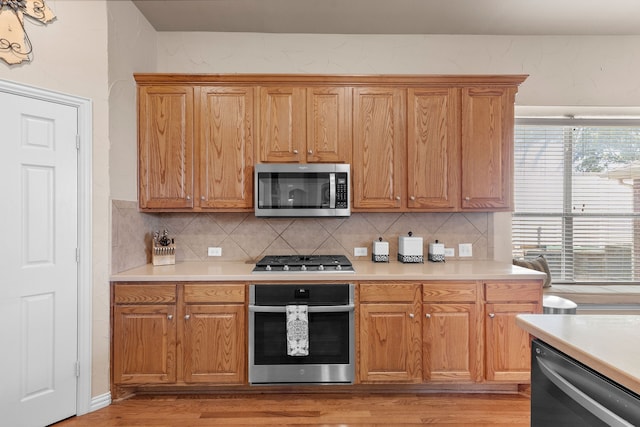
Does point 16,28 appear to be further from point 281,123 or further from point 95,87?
point 281,123

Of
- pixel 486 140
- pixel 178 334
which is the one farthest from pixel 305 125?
pixel 178 334

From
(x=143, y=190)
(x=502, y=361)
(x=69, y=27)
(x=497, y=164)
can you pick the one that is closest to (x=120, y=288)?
(x=143, y=190)

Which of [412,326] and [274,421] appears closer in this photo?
[274,421]

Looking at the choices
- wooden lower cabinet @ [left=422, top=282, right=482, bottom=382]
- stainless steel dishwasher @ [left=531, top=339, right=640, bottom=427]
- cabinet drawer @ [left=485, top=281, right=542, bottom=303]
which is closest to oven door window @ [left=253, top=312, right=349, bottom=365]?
wooden lower cabinet @ [left=422, top=282, right=482, bottom=382]

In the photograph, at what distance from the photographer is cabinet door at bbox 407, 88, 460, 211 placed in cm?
292

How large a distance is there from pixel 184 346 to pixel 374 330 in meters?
1.34

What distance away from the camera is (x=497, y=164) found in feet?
9.58

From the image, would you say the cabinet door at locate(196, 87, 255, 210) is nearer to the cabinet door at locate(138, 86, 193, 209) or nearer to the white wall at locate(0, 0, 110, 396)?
the cabinet door at locate(138, 86, 193, 209)

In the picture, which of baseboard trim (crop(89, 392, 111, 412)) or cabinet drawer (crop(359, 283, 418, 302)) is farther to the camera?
cabinet drawer (crop(359, 283, 418, 302))

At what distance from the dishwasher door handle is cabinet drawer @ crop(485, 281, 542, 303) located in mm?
1445

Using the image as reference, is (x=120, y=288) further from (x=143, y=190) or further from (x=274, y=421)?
(x=274, y=421)

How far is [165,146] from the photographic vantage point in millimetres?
2877

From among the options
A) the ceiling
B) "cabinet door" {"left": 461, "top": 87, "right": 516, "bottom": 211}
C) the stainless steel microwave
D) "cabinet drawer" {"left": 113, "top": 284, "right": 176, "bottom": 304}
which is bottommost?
"cabinet drawer" {"left": 113, "top": 284, "right": 176, "bottom": 304}

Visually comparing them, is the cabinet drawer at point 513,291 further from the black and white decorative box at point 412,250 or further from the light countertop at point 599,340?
the light countertop at point 599,340
